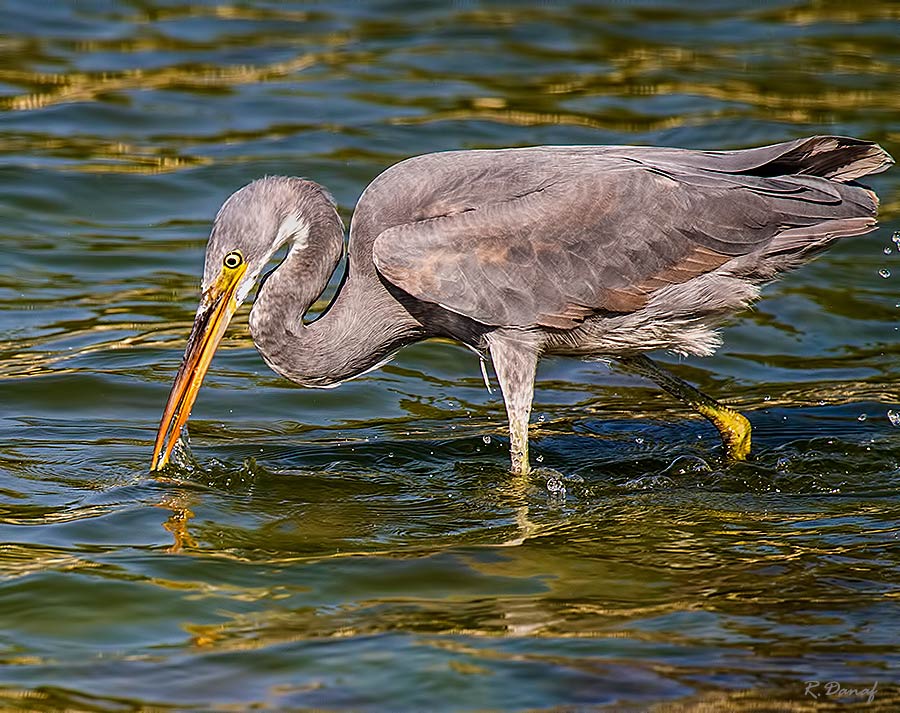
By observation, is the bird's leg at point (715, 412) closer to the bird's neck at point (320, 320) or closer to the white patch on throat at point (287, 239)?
the bird's neck at point (320, 320)

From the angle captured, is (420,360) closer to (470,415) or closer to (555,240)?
(470,415)

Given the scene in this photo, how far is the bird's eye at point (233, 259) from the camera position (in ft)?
23.1

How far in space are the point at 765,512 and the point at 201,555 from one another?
8.63 ft

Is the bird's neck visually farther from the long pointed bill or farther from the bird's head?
the long pointed bill

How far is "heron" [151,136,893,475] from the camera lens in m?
7.22

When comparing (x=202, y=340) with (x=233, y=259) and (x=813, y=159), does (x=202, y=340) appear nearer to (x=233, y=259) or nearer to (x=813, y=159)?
(x=233, y=259)

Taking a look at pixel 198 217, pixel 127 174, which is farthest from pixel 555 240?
pixel 127 174

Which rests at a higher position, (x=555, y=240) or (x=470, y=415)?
(x=555, y=240)

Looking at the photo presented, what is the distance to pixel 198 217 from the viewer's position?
11984 millimetres

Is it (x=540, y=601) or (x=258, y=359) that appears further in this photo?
(x=258, y=359)

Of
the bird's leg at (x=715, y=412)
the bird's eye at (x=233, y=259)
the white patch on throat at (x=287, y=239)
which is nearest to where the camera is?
the bird's eye at (x=233, y=259)
